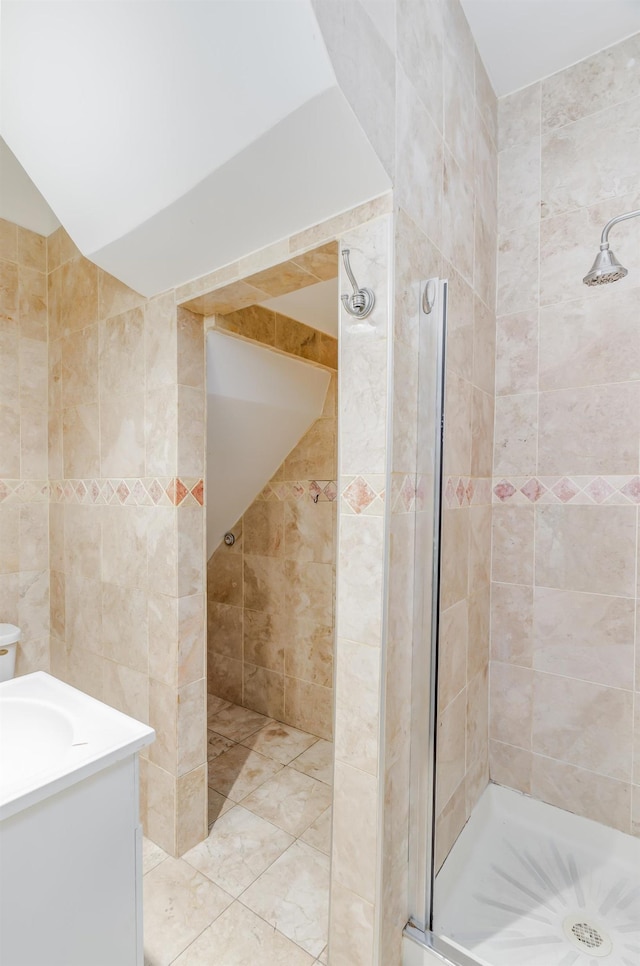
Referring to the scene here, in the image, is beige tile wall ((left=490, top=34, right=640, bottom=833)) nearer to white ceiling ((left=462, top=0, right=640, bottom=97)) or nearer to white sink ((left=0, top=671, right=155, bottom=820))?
white ceiling ((left=462, top=0, right=640, bottom=97))

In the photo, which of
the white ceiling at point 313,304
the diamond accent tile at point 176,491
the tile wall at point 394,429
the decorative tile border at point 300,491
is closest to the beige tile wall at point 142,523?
the diamond accent tile at point 176,491

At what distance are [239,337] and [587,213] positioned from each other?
129 cm

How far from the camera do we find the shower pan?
116 cm

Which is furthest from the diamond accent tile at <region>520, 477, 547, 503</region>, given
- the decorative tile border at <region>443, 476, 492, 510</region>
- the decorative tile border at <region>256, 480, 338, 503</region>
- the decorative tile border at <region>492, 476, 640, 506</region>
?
the decorative tile border at <region>256, 480, 338, 503</region>

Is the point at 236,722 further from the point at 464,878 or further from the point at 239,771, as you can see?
the point at 464,878

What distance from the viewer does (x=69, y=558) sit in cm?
197

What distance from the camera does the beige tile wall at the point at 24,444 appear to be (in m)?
1.97

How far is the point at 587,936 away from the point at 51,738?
1485mm

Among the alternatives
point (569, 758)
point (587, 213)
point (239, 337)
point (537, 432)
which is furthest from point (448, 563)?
point (587, 213)

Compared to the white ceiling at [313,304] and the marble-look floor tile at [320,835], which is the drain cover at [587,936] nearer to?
the marble-look floor tile at [320,835]

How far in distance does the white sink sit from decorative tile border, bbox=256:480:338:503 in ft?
4.37

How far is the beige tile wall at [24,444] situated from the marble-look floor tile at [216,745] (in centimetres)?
86

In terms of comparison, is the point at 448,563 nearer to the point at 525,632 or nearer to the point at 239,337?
the point at 525,632

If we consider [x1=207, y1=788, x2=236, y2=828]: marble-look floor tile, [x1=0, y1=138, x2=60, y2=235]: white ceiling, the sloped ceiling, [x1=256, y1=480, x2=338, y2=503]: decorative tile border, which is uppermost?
[x1=0, y1=138, x2=60, y2=235]: white ceiling
